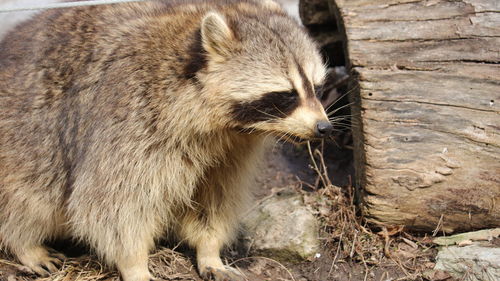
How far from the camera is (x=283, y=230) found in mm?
5105

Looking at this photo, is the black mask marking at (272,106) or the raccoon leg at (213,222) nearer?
the black mask marking at (272,106)

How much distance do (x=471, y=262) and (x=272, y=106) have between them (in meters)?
1.87

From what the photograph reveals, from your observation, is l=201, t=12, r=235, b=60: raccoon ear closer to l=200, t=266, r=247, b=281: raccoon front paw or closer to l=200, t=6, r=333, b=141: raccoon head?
l=200, t=6, r=333, b=141: raccoon head

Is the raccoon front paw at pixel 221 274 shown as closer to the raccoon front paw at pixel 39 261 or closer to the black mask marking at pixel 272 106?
the raccoon front paw at pixel 39 261

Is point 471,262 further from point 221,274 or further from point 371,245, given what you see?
point 221,274

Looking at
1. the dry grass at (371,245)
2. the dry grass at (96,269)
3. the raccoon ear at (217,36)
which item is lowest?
the dry grass at (371,245)

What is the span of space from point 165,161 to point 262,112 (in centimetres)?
79

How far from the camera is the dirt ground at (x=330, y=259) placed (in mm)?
4621

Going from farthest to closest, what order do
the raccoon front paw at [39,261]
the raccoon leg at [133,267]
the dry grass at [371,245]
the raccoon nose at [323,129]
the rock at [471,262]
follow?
the raccoon front paw at [39,261] → the dry grass at [371,245] → the raccoon leg at [133,267] → the rock at [471,262] → the raccoon nose at [323,129]

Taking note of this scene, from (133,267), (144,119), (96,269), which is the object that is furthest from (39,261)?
(144,119)

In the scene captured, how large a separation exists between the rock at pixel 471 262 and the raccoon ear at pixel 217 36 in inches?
87.0

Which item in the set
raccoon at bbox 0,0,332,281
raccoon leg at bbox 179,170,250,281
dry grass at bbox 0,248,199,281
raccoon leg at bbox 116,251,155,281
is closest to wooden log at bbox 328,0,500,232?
raccoon at bbox 0,0,332,281

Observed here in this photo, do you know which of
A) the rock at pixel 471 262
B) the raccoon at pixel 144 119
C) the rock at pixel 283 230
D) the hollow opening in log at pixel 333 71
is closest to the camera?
the raccoon at pixel 144 119

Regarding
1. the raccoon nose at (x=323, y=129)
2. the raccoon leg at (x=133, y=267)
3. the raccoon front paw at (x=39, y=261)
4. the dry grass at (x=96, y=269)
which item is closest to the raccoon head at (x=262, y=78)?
the raccoon nose at (x=323, y=129)
